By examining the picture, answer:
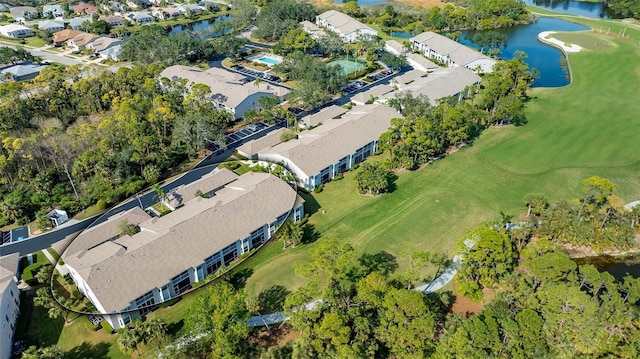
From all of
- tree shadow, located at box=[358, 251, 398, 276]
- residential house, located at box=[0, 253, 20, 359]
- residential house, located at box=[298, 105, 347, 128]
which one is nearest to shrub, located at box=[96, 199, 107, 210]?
residential house, located at box=[0, 253, 20, 359]

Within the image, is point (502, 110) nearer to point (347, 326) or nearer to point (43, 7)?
point (347, 326)

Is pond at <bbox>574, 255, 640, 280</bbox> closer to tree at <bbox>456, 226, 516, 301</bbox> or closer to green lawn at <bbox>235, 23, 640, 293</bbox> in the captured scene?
green lawn at <bbox>235, 23, 640, 293</bbox>

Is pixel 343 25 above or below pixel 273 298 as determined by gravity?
above

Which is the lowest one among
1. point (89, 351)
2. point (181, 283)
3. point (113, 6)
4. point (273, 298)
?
point (89, 351)

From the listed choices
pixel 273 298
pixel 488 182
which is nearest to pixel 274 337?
pixel 273 298

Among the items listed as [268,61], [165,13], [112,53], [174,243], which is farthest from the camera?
[165,13]

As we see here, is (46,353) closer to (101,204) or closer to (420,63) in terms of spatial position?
(101,204)
